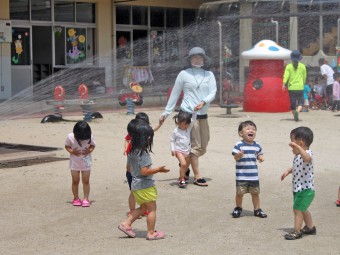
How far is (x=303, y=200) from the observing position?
23.1 ft

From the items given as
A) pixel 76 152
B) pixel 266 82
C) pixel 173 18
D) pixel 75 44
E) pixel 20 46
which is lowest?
pixel 76 152

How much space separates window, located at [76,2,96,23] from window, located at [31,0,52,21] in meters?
1.26

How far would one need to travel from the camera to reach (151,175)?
23.0 feet

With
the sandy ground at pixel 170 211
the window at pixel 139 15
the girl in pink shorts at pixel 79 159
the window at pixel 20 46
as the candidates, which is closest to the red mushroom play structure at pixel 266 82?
the sandy ground at pixel 170 211

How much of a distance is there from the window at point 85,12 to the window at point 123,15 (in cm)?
135

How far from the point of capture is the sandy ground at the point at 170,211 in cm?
671

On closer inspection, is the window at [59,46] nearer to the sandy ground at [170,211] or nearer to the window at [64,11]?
the window at [64,11]

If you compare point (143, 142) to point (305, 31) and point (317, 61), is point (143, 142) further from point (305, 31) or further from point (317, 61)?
point (305, 31)

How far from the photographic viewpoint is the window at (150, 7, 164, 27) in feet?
101

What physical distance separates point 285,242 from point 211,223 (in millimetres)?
969

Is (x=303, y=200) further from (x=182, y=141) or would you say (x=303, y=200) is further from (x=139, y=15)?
(x=139, y=15)

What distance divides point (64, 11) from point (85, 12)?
914 millimetres

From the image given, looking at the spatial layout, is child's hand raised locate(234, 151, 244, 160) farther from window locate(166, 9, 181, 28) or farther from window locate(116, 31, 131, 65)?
window locate(166, 9, 181, 28)

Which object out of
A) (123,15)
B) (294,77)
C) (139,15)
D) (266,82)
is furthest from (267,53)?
(139,15)
